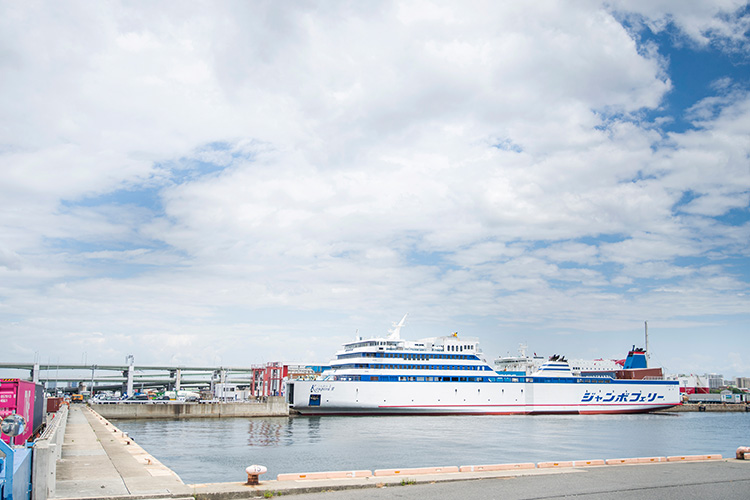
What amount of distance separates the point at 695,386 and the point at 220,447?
15625cm

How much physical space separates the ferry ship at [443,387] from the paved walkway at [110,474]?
42300 mm

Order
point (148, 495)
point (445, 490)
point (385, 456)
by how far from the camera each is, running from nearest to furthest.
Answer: point (148, 495)
point (445, 490)
point (385, 456)

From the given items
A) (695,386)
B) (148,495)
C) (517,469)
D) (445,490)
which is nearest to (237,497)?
(148,495)

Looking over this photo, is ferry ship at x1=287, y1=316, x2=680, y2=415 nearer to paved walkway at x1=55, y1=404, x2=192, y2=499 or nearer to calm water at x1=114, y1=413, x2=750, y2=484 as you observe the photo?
calm water at x1=114, y1=413, x2=750, y2=484

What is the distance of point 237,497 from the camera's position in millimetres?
11273

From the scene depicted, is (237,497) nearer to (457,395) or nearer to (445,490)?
(445,490)

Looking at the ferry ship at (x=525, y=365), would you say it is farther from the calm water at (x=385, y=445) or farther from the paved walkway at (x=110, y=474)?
the paved walkway at (x=110, y=474)

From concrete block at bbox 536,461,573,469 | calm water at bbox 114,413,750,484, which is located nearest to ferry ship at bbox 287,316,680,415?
calm water at bbox 114,413,750,484

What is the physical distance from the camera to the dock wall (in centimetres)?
6081

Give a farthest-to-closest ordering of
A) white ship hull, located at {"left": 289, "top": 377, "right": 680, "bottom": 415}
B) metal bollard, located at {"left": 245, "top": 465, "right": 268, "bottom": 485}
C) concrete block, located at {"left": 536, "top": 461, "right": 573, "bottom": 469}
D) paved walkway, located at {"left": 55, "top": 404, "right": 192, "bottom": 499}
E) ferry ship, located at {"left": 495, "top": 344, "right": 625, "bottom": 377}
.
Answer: ferry ship, located at {"left": 495, "top": 344, "right": 625, "bottom": 377}
white ship hull, located at {"left": 289, "top": 377, "right": 680, "bottom": 415}
concrete block, located at {"left": 536, "top": 461, "right": 573, "bottom": 469}
metal bollard, located at {"left": 245, "top": 465, "right": 268, "bottom": 485}
paved walkway, located at {"left": 55, "top": 404, "right": 192, "bottom": 499}

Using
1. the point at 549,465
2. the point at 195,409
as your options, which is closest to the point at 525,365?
the point at 195,409

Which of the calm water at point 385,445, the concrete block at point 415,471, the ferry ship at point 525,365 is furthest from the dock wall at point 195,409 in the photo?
the concrete block at point 415,471

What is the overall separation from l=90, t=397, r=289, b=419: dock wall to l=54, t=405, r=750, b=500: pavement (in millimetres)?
48725

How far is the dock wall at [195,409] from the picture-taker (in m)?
60.8
